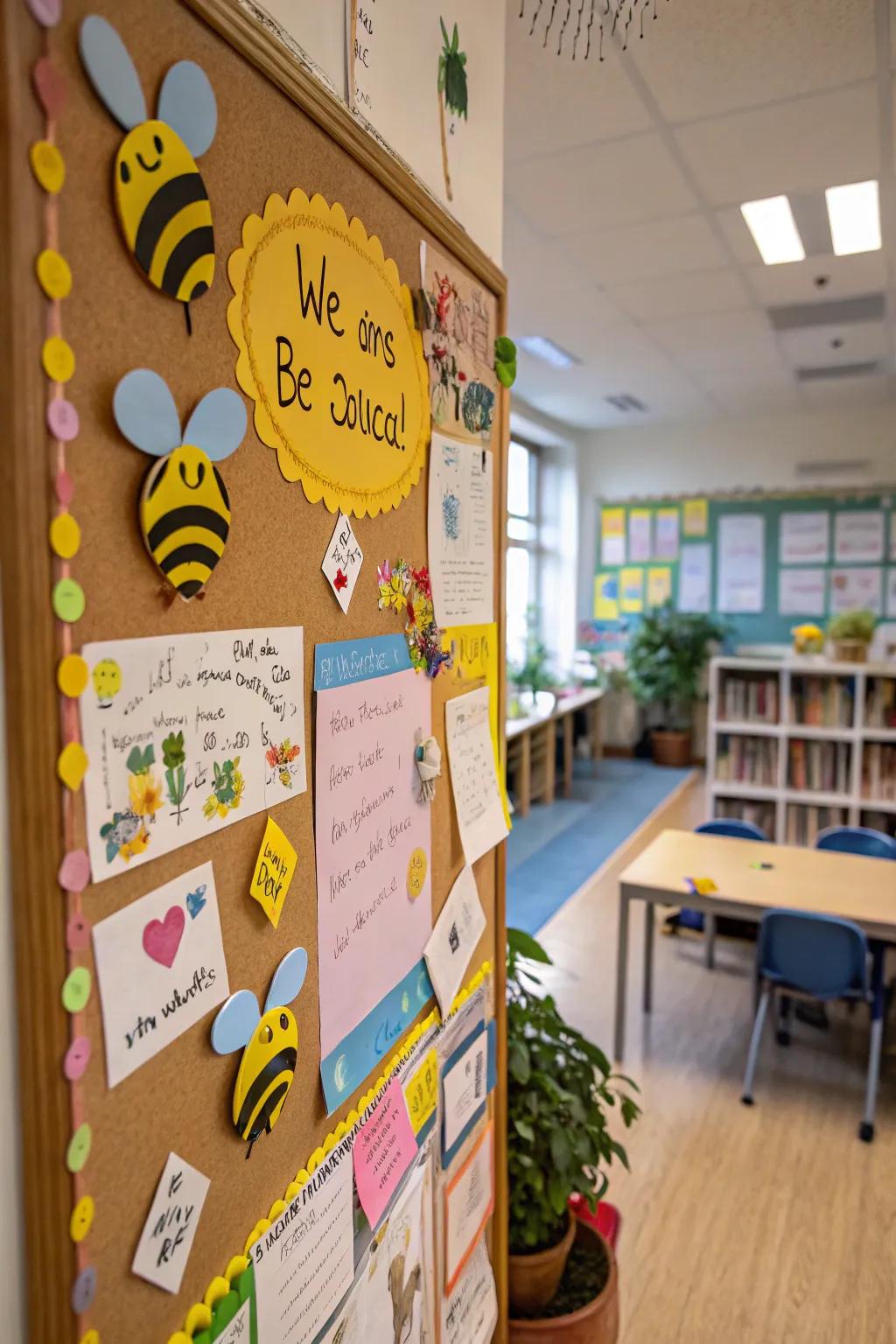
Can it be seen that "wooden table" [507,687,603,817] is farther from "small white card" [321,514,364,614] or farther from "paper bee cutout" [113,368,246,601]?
"paper bee cutout" [113,368,246,601]

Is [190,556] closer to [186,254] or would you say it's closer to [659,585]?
[186,254]

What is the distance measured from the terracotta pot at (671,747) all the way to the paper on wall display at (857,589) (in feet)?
5.48

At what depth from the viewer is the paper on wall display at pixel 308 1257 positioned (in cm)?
76

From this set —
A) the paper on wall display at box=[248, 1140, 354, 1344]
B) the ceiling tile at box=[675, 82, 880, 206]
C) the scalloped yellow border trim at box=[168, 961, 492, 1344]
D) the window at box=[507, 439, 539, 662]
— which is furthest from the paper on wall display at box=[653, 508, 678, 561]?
the paper on wall display at box=[248, 1140, 354, 1344]

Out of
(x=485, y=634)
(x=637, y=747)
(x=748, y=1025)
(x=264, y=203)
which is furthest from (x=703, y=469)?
(x=264, y=203)

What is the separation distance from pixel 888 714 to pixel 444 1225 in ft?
13.1

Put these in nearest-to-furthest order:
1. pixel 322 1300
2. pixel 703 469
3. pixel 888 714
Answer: pixel 322 1300 → pixel 888 714 → pixel 703 469

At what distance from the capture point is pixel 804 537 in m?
7.13

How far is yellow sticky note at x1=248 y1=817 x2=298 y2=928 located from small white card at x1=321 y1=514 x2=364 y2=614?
0.79 feet

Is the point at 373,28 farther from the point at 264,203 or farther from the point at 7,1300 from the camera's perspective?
the point at 7,1300

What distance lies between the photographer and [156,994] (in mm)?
599

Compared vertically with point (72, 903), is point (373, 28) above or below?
above

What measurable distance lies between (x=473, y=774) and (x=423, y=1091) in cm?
42

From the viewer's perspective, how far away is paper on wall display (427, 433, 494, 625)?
1.07m
